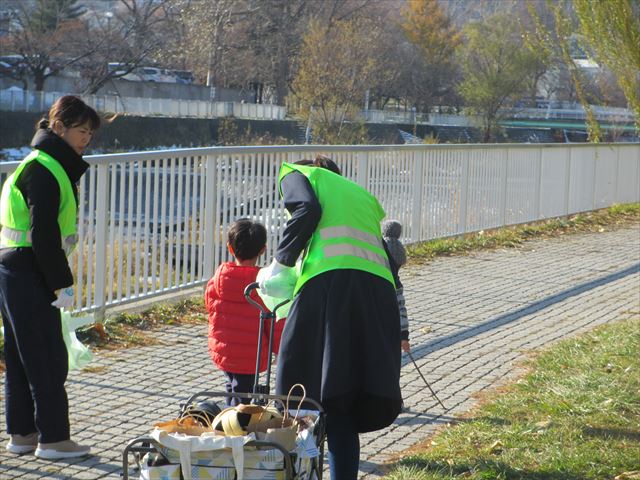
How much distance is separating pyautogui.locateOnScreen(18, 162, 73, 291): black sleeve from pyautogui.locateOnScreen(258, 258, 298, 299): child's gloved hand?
117 cm

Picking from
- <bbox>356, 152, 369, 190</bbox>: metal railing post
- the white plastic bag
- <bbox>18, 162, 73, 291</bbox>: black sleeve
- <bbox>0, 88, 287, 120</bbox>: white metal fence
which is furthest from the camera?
<bbox>0, 88, 287, 120</bbox>: white metal fence

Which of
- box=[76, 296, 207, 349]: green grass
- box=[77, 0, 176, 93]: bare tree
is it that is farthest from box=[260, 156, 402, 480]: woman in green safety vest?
box=[77, 0, 176, 93]: bare tree

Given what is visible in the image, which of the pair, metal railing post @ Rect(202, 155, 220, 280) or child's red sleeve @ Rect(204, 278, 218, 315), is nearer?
child's red sleeve @ Rect(204, 278, 218, 315)

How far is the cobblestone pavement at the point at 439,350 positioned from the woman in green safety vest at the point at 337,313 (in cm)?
94

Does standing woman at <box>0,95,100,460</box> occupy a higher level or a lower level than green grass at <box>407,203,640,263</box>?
higher

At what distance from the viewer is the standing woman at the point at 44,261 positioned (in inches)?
215

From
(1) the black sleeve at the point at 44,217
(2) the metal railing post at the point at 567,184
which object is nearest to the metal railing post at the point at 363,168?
(2) the metal railing post at the point at 567,184

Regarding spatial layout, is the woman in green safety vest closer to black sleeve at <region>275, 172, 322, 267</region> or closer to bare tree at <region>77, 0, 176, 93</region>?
black sleeve at <region>275, 172, 322, 267</region>

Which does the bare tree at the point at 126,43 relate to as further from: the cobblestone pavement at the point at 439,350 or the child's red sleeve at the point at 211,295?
the child's red sleeve at the point at 211,295

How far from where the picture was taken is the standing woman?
546 cm

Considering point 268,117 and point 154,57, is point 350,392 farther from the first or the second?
point 154,57

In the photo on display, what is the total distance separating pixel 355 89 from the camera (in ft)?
146

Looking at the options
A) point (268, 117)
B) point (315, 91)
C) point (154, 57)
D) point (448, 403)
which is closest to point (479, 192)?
point (448, 403)

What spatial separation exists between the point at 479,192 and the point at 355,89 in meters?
28.8
